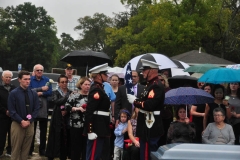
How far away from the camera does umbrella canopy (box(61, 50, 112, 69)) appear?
36.7ft

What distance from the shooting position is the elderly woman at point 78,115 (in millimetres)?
8656

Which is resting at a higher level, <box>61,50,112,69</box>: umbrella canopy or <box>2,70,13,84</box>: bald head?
<box>61,50,112,69</box>: umbrella canopy

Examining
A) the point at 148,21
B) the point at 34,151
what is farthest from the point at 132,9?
the point at 34,151

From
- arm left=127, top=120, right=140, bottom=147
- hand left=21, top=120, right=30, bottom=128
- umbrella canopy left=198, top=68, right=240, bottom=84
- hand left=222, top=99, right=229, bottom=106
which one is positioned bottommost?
arm left=127, top=120, right=140, bottom=147

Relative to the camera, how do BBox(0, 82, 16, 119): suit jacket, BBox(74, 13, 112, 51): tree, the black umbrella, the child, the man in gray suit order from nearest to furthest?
the child → the man in gray suit → BBox(0, 82, 16, 119): suit jacket → the black umbrella → BBox(74, 13, 112, 51): tree

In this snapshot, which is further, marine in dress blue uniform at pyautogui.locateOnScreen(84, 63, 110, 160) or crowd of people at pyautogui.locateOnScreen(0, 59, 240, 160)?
marine in dress blue uniform at pyautogui.locateOnScreen(84, 63, 110, 160)

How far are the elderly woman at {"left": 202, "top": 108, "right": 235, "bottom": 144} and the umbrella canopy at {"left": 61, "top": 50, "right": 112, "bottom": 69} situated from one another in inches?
163

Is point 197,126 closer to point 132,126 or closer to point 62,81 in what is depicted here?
point 132,126

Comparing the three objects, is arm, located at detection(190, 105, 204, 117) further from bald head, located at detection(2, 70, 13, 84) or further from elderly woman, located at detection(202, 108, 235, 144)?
bald head, located at detection(2, 70, 13, 84)

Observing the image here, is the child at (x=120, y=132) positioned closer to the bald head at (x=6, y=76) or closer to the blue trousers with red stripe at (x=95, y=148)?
the blue trousers with red stripe at (x=95, y=148)

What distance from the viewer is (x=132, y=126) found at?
8820mm

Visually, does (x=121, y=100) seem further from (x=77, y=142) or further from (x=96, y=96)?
(x=96, y=96)

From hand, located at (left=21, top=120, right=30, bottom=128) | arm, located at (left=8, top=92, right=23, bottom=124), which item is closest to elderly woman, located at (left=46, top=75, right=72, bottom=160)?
hand, located at (left=21, top=120, right=30, bottom=128)

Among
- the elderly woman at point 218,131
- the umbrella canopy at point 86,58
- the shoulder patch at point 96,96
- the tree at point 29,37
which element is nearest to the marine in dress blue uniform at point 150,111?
the shoulder patch at point 96,96
